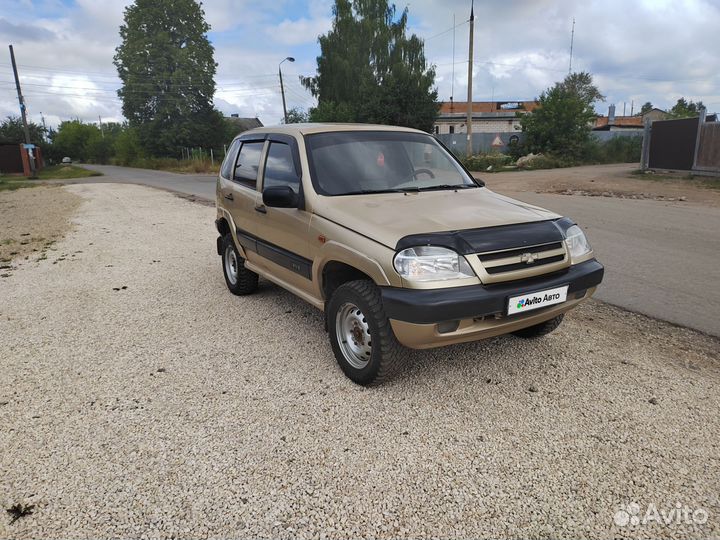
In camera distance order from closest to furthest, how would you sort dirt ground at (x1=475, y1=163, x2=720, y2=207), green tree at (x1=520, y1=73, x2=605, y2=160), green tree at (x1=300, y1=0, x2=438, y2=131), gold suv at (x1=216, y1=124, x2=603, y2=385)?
1. gold suv at (x1=216, y1=124, x2=603, y2=385)
2. dirt ground at (x1=475, y1=163, x2=720, y2=207)
3. green tree at (x1=520, y1=73, x2=605, y2=160)
4. green tree at (x1=300, y1=0, x2=438, y2=131)

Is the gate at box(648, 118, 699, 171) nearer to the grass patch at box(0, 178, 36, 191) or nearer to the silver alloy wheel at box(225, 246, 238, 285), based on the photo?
the silver alloy wheel at box(225, 246, 238, 285)

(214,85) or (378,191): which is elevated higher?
(214,85)

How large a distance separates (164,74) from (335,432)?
181ft

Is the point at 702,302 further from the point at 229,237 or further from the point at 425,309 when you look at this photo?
the point at 229,237

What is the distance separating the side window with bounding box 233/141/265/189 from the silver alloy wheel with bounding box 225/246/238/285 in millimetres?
846

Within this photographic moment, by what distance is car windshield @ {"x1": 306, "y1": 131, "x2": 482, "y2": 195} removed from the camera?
383cm

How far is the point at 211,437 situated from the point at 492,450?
5.17 feet

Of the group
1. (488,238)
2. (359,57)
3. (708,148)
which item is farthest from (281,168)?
(359,57)

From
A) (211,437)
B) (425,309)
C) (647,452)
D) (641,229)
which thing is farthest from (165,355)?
(641,229)

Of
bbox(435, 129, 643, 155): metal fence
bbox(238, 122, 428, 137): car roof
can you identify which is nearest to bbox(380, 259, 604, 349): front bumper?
bbox(238, 122, 428, 137): car roof

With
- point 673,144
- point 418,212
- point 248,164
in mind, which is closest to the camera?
point 418,212

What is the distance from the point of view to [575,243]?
3.48 m

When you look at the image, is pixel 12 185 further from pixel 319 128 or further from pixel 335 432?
pixel 335 432
